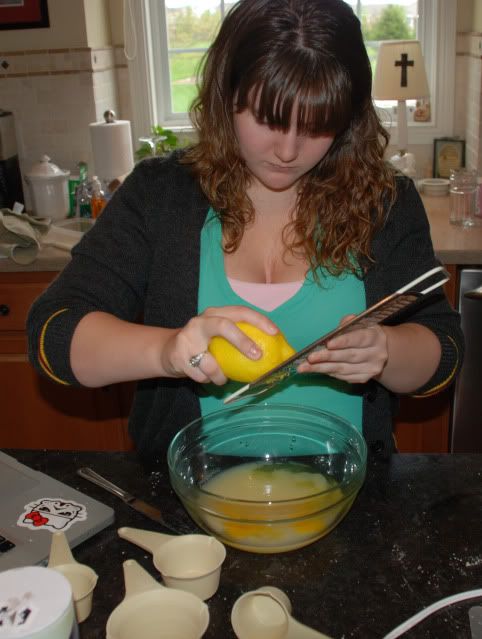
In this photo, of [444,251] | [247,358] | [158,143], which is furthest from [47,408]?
[247,358]

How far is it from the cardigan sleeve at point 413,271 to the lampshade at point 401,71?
4.35ft

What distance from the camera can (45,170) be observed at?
2.63 meters

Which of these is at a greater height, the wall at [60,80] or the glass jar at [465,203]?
the wall at [60,80]

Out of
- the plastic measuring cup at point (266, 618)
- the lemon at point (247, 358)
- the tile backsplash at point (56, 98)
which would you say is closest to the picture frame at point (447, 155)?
the tile backsplash at point (56, 98)

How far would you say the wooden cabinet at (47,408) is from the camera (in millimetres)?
2285

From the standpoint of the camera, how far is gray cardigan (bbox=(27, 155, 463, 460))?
1.28m

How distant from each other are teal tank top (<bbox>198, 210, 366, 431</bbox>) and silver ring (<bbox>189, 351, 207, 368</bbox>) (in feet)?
1.02

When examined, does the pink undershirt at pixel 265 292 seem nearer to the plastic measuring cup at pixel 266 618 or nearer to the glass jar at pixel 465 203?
the plastic measuring cup at pixel 266 618

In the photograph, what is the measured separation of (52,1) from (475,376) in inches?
78.1

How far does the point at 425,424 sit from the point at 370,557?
1.45 m

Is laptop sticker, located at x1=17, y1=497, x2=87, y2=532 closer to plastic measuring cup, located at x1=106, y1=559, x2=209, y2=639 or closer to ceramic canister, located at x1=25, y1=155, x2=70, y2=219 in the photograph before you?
plastic measuring cup, located at x1=106, y1=559, x2=209, y2=639

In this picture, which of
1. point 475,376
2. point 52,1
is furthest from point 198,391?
point 52,1

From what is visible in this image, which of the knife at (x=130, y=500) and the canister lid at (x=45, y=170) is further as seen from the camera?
the canister lid at (x=45, y=170)

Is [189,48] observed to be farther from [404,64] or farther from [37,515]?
[37,515]
